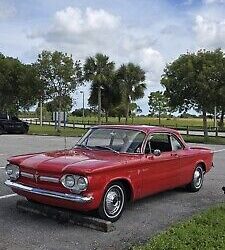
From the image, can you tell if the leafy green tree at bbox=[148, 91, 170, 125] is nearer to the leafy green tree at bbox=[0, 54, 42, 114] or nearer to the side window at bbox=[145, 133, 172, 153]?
the leafy green tree at bbox=[0, 54, 42, 114]

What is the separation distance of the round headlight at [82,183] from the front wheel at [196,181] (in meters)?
3.54

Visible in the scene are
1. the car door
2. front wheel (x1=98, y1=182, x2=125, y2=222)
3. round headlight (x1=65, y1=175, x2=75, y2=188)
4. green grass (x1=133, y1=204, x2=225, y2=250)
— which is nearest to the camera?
green grass (x1=133, y1=204, x2=225, y2=250)

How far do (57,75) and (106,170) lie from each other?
93.9ft

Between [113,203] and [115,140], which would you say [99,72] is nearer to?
[115,140]

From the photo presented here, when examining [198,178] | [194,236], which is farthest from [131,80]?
[194,236]

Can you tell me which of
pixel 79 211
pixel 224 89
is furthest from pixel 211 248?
pixel 224 89

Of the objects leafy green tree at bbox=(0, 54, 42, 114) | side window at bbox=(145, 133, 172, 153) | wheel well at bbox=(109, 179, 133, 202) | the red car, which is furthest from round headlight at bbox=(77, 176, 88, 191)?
leafy green tree at bbox=(0, 54, 42, 114)

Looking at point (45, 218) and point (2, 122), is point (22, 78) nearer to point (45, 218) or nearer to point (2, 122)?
point (2, 122)

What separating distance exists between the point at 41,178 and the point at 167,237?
196 centimetres

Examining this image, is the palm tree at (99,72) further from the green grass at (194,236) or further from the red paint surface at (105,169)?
the green grass at (194,236)

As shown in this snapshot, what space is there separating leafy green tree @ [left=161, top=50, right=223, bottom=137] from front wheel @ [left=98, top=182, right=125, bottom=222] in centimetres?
1879

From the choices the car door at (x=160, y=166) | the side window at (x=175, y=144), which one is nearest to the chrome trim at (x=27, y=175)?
the car door at (x=160, y=166)

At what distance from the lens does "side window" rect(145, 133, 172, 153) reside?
23.9ft

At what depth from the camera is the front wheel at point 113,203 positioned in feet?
19.8
